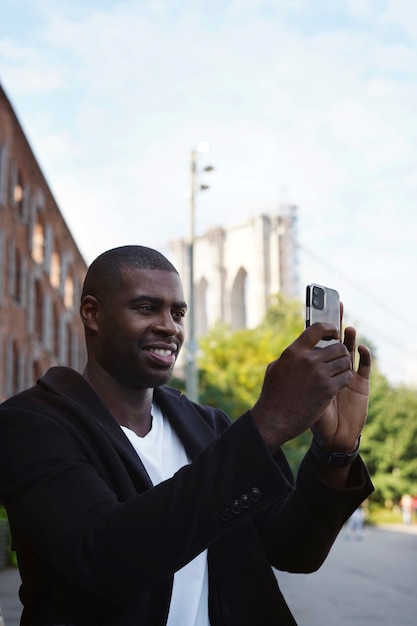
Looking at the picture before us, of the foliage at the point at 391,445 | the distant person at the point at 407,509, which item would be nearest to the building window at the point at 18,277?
the distant person at the point at 407,509

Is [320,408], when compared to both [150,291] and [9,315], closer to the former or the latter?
[150,291]

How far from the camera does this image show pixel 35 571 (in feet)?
7.14

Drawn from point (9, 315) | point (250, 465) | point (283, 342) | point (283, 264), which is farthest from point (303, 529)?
point (283, 264)

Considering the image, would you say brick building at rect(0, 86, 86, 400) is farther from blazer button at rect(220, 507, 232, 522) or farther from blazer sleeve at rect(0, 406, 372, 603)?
blazer button at rect(220, 507, 232, 522)

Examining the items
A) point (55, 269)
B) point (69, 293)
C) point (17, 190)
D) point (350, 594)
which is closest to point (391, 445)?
point (69, 293)

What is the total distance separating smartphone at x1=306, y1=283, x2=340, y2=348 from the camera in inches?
83.0

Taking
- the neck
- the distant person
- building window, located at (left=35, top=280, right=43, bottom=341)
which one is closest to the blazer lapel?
the neck

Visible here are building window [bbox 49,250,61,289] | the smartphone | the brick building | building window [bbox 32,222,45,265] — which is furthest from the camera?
building window [bbox 49,250,61,289]

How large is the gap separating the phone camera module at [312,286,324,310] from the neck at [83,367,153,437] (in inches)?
21.8

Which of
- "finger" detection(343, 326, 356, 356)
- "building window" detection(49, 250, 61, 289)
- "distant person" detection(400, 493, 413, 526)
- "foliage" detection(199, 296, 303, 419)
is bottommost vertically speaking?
"distant person" detection(400, 493, 413, 526)

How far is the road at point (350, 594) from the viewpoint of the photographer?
36.1 ft

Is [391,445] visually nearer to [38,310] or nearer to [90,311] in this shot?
[38,310]

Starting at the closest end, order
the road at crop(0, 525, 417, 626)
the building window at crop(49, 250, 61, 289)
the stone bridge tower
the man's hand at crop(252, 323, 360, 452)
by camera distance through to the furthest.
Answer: the man's hand at crop(252, 323, 360, 452), the road at crop(0, 525, 417, 626), the building window at crop(49, 250, 61, 289), the stone bridge tower

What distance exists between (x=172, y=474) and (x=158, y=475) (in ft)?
0.21
